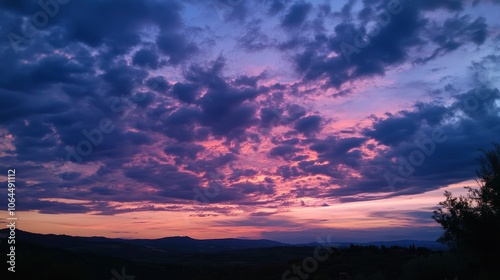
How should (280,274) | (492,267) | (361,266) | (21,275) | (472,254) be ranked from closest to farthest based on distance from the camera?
(21,275) → (492,267) → (472,254) → (361,266) → (280,274)

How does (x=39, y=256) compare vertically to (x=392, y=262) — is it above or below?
above

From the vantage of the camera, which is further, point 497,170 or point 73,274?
point 497,170

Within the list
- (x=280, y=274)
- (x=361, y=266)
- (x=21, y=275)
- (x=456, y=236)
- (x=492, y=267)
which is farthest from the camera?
(x=280, y=274)

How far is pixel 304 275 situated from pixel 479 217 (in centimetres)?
2274

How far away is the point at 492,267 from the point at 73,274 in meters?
23.5

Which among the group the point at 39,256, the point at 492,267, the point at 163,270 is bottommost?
the point at 163,270

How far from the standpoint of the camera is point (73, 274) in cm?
2217

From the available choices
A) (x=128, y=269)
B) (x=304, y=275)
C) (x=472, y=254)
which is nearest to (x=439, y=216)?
(x=472, y=254)

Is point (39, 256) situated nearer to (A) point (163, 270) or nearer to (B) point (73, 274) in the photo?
(B) point (73, 274)

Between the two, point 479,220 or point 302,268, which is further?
point 302,268

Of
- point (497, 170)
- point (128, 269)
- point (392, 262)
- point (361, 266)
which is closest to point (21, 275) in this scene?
point (497, 170)

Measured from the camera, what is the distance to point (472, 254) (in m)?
23.9

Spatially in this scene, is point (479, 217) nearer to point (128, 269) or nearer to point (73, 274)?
point (73, 274)

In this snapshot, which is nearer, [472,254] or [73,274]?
[73,274]
